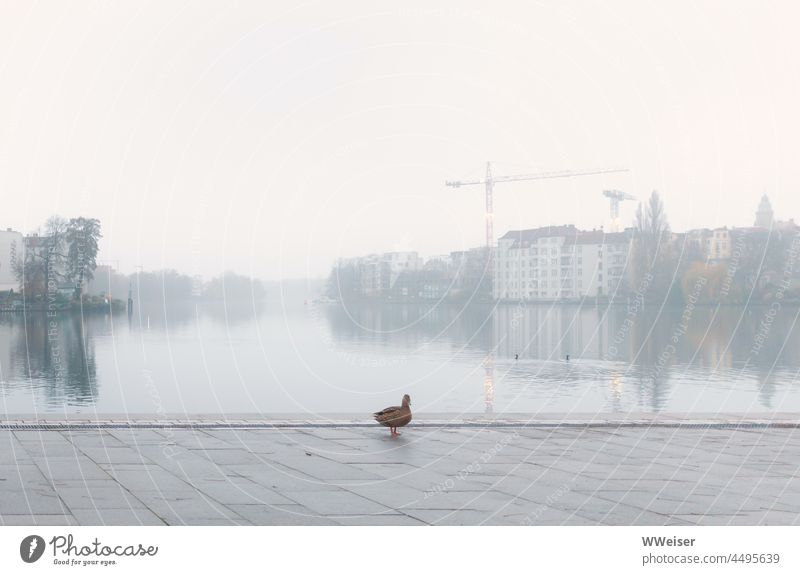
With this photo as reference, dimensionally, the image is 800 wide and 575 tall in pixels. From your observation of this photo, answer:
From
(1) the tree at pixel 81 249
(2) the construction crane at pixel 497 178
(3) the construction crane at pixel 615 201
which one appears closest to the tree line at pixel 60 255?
(1) the tree at pixel 81 249

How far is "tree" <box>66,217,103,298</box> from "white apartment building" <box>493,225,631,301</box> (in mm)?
91303

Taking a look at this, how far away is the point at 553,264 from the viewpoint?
406 feet

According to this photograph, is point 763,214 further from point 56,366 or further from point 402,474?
point 402,474

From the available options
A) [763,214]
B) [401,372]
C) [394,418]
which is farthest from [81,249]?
[763,214]

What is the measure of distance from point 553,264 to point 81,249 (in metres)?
97.8

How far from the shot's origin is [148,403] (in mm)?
24359

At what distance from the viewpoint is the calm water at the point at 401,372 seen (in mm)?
23828

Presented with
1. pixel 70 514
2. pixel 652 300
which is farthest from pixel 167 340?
pixel 652 300

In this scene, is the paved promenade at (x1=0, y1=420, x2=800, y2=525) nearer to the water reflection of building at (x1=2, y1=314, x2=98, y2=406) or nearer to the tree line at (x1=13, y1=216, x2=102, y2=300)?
the water reflection of building at (x1=2, y1=314, x2=98, y2=406)

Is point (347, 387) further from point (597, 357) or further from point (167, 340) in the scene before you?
point (167, 340)

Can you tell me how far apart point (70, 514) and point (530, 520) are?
10.0 ft

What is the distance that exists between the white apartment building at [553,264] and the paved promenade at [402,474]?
109654 mm

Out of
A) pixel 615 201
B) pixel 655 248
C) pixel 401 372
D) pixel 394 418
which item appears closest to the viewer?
pixel 394 418

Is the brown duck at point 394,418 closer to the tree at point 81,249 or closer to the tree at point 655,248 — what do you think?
the tree at point 81,249
